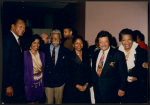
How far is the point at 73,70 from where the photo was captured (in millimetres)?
2287

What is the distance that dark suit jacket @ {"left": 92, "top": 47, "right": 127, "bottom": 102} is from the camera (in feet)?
6.56

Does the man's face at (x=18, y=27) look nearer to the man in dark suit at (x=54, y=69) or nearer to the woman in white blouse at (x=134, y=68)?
the man in dark suit at (x=54, y=69)

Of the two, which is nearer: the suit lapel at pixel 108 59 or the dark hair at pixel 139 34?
the suit lapel at pixel 108 59

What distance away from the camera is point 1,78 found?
209 centimetres

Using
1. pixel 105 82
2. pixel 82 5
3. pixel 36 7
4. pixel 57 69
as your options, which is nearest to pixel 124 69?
pixel 105 82

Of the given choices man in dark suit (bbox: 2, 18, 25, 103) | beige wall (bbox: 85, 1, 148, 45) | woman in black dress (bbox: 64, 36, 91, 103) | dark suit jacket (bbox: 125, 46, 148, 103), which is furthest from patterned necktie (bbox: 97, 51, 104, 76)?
beige wall (bbox: 85, 1, 148, 45)

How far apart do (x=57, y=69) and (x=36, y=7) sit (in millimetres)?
5208

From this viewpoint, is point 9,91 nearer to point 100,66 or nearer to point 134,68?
point 100,66

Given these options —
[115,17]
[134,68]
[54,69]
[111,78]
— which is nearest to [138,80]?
[134,68]

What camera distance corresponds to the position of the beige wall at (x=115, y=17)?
Result: 3002 millimetres

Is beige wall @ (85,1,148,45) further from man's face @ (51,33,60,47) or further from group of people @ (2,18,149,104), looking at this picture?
man's face @ (51,33,60,47)

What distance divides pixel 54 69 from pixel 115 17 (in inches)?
70.3

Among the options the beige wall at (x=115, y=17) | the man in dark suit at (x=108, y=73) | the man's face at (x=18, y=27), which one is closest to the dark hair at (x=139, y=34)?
the beige wall at (x=115, y=17)

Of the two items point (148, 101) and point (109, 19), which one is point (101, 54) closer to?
point (148, 101)
